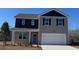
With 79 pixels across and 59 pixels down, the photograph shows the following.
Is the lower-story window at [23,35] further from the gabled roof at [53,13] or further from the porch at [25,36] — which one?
the gabled roof at [53,13]

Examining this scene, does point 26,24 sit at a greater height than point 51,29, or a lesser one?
greater

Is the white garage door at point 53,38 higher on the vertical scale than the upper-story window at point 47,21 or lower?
lower

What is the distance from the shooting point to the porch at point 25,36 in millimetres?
38500

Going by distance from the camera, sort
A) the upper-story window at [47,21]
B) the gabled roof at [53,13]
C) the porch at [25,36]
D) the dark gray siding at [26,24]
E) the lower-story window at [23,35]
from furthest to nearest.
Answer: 1. the dark gray siding at [26,24]
2. the lower-story window at [23,35]
3. the porch at [25,36]
4. the gabled roof at [53,13]
5. the upper-story window at [47,21]

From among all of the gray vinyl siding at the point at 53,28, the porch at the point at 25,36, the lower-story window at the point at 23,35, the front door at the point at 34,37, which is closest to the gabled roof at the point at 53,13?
the gray vinyl siding at the point at 53,28

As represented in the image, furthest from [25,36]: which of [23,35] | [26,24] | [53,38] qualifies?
[53,38]

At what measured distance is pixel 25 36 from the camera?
3925 centimetres

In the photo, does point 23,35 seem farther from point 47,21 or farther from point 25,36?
point 47,21

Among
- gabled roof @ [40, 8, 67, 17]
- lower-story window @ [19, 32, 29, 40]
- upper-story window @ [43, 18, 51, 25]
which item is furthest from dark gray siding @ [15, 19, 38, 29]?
gabled roof @ [40, 8, 67, 17]

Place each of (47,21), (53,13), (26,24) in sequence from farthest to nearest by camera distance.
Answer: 1. (26,24)
2. (53,13)
3. (47,21)

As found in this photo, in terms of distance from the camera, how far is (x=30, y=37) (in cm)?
3872

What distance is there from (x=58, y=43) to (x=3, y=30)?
405 inches
